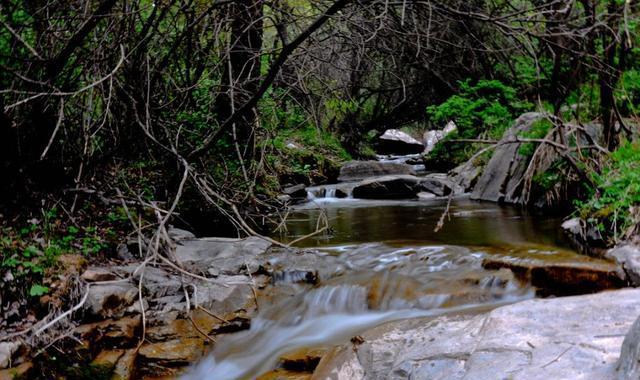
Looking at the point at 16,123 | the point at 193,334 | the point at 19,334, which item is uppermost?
the point at 16,123

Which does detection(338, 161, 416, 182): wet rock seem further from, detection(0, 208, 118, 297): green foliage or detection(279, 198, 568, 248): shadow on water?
detection(0, 208, 118, 297): green foliage

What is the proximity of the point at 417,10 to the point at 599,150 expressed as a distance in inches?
139

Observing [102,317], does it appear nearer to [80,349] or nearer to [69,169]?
[80,349]

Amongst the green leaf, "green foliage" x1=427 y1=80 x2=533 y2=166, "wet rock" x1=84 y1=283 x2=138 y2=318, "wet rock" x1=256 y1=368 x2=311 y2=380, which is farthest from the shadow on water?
"green foliage" x1=427 y1=80 x2=533 y2=166

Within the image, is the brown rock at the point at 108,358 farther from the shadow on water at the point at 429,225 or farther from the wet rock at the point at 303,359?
the shadow on water at the point at 429,225

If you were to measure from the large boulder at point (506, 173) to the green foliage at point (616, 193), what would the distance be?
104 inches

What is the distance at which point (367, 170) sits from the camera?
14.9 meters

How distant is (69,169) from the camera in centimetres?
497

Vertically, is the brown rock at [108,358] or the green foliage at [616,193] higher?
the green foliage at [616,193]

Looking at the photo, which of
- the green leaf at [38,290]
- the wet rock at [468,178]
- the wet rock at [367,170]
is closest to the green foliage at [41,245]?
the green leaf at [38,290]

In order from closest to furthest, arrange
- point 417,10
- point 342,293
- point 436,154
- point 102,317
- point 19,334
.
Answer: point 19,334, point 102,317, point 417,10, point 342,293, point 436,154

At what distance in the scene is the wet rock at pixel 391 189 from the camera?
440 inches

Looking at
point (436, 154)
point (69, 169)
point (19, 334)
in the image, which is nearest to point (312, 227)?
point (69, 169)

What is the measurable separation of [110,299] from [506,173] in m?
7.78
